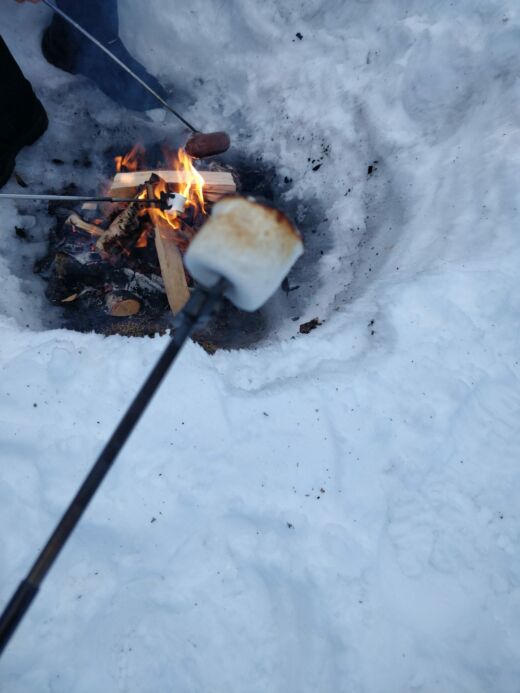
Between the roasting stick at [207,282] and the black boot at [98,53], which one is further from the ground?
the roasting stick at [207,282]

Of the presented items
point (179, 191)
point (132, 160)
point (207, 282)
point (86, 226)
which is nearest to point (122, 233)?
point (86, 226)

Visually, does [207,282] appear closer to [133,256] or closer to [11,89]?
[133,256]

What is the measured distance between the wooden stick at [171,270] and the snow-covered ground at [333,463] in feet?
2.83

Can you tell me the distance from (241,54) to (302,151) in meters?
1.36

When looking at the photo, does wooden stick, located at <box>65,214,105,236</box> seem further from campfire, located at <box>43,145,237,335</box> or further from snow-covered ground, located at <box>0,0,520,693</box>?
snow-covered ground, located at <box>0,0,520,693</box>

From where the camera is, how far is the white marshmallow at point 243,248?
1.40 meters

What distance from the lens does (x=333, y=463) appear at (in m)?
2.64

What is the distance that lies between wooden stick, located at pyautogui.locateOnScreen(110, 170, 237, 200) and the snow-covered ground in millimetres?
1201

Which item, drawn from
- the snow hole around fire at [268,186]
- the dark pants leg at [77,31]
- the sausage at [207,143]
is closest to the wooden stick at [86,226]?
the snow hole around fire at [268,186]

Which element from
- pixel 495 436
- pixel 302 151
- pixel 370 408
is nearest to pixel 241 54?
pixel 302 151

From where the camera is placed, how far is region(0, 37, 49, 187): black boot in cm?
376

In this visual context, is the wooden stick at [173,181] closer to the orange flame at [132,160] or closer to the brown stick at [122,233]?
the brown stick at [122,233]

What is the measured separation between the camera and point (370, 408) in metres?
2.75

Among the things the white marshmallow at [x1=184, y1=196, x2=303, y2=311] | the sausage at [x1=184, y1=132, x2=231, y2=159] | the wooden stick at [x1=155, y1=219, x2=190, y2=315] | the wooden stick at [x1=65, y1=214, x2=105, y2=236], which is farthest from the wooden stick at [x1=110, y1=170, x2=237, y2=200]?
the white marshmallow at [x1=184, y1=196, x2=303, y2=311]
